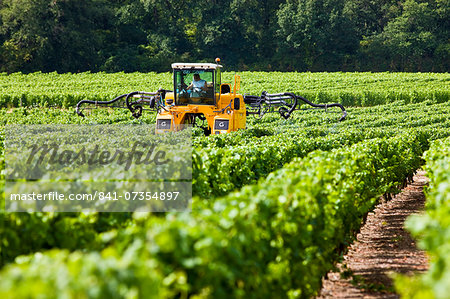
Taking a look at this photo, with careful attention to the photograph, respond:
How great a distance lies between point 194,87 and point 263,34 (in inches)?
2549

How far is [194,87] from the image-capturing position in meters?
17.6

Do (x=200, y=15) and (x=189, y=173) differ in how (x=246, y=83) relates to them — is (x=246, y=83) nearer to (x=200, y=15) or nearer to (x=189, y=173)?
(x=200, y=15)

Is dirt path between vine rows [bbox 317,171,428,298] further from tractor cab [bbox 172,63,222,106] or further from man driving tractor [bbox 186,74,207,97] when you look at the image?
man driving tractor [bbox 186,74,207,97]

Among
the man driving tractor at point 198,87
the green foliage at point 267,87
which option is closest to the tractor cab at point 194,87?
the man driving tractor at point 198,87

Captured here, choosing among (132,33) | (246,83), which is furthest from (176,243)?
(132,33)

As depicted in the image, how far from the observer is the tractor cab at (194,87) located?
17.5 m

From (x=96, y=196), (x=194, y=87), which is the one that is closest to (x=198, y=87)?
(x=194, y=87)

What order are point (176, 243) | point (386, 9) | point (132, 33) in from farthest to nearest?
point (386, 9) → point (132, 33) → point (176, 243)

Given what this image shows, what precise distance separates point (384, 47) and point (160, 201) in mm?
73694

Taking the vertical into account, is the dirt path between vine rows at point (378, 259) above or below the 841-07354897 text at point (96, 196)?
below

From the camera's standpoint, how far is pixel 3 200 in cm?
614

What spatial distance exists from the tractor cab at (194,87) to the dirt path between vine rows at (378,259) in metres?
6.18

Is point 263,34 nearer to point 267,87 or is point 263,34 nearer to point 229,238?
point 267,87

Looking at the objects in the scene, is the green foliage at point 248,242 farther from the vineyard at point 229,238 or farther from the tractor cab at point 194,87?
the tractor cab at point 194,87
